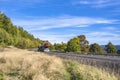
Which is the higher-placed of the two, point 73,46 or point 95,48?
point 73,46

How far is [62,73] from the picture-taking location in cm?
1773

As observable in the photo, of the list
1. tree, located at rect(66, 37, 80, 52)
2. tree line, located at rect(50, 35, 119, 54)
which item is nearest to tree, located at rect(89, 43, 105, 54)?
tree line, located at rect(50, 35, 119, 54)

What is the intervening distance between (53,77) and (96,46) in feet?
310

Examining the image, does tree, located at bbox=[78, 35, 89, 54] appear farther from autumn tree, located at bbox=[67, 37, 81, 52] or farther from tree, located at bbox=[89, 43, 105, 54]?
autumn tree, located at bbox=[67, 37, 81, 52]

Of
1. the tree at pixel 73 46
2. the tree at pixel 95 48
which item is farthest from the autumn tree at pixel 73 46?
the tree at pixel 95 48

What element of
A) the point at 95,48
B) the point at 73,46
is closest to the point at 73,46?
the point at 73,46

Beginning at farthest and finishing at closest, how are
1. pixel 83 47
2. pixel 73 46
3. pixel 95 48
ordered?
pixel 83 47 → pixel 95 48 → pixel 73 46

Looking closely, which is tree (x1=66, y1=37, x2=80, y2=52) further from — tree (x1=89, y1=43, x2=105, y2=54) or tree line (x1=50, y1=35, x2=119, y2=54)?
tree (x1=89, y1=43, x2=105, y2=54)

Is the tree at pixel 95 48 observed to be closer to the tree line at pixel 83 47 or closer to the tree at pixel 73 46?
the tree line at pixel 83 47

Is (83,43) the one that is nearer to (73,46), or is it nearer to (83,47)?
(83,47)

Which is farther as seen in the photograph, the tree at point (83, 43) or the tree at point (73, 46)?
Answer: the tree at point (83, 43)

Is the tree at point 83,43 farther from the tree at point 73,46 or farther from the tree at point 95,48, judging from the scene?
the tree at point 73,46

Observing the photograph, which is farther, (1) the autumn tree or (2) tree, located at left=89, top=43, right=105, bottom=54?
(2) tree, located at left=89, top=43, right=105, bottom=54

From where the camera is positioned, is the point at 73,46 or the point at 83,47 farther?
the point at 83,47
